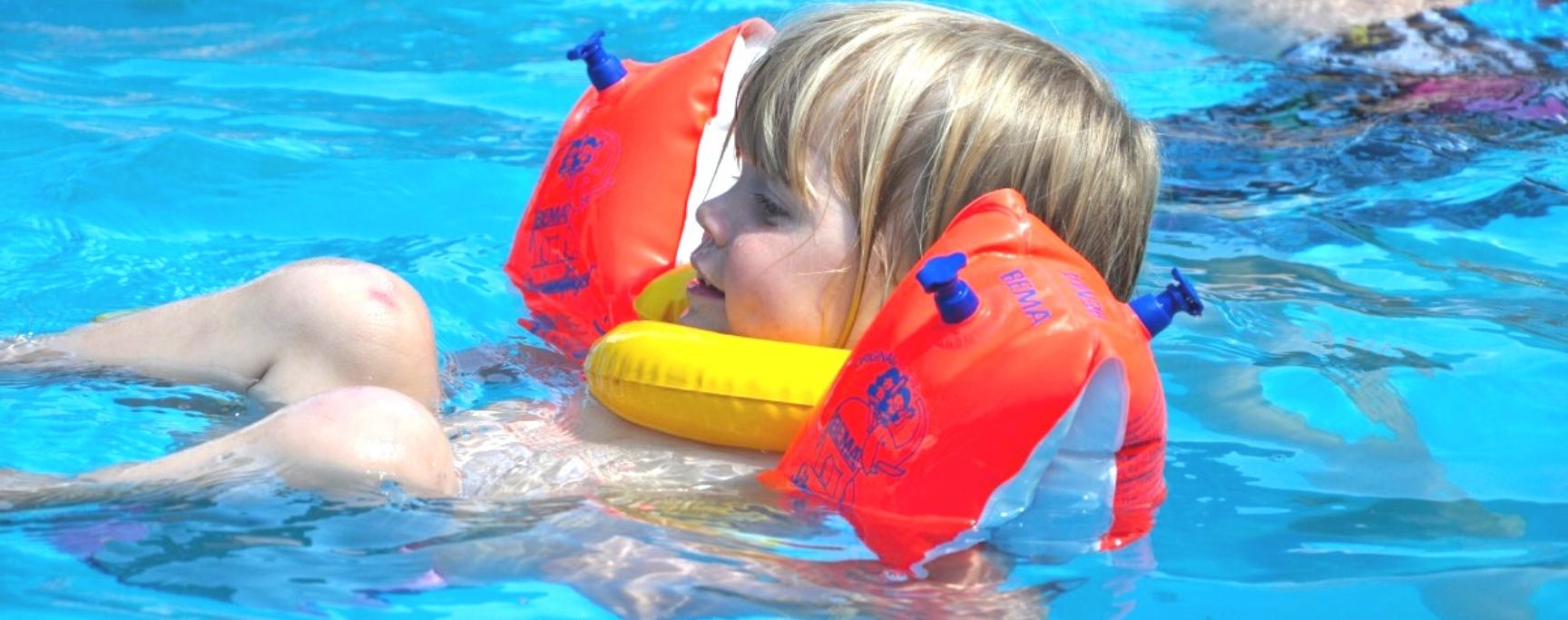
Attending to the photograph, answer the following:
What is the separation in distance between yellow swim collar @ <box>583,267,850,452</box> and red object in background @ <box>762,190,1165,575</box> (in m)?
0.15

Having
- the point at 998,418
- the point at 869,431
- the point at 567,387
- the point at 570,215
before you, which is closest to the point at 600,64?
the point at 570,215

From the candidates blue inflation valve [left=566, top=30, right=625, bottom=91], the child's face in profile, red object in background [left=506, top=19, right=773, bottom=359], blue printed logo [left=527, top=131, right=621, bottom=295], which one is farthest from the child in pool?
blue inflation valve [left=566, top=30, right=625, bottom=91]

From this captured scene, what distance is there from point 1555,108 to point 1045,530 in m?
4.09

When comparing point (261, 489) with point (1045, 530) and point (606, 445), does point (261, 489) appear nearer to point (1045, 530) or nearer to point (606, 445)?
point (606, 445)

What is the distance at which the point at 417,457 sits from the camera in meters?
2.47

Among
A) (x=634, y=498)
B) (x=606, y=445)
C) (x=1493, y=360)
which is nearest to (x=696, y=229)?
(x=606, y=445)

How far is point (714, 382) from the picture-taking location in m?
2.75

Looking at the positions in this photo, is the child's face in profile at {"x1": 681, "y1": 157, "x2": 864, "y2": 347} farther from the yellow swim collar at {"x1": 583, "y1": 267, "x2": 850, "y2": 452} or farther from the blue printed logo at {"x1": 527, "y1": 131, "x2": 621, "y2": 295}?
the blue printed logo at {"x1": 527, "y1": 131, "x2": 621, "y2": 295}

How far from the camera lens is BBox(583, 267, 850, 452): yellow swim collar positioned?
2.73 metres

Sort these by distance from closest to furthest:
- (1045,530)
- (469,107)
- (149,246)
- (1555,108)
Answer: (1045,530)
(149,246)
(1555,108)
(469,107)

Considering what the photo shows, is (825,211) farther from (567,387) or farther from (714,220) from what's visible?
(567,387)

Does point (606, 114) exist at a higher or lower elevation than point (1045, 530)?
higher

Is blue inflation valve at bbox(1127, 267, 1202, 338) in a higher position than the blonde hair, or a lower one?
lower

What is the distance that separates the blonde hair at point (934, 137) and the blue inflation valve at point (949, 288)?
1.09 feet
